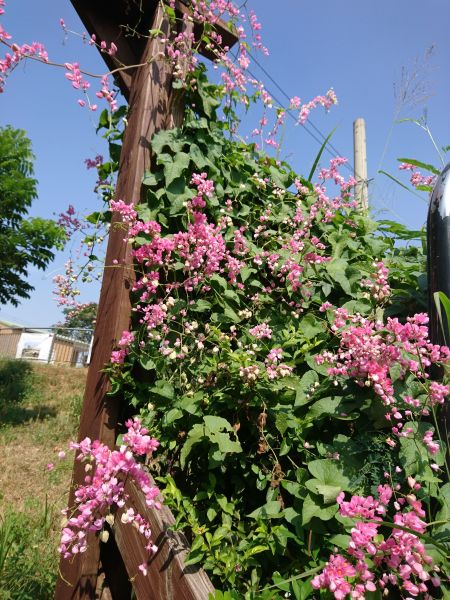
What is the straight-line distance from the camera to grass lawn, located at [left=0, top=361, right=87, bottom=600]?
215 cm

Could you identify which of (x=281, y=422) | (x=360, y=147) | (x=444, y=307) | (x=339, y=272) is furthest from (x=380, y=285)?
(x=360, y=147)

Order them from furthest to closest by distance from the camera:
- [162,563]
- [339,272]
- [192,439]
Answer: [339,272]
[192,439]
[162,563]

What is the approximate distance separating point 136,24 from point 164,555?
2.19 m

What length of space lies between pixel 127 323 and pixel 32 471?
3663 millimetres

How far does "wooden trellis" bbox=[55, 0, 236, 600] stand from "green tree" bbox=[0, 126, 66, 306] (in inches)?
302

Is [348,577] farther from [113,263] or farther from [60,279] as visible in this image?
[60,279]

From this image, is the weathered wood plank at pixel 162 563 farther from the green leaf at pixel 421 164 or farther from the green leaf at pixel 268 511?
the green leaf at pixel 421 164

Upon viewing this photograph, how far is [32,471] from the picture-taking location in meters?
4.29

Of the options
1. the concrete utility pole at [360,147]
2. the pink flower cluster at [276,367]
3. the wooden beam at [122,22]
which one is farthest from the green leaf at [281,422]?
the concrete utility pole at [360,147]

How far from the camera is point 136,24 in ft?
Result: 6.26

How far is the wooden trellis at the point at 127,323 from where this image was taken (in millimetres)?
1159

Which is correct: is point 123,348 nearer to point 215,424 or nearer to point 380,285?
point 215,424

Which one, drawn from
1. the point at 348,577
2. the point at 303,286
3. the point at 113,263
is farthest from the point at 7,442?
the point at 348,577

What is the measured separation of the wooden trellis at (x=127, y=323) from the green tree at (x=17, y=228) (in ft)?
25.1
